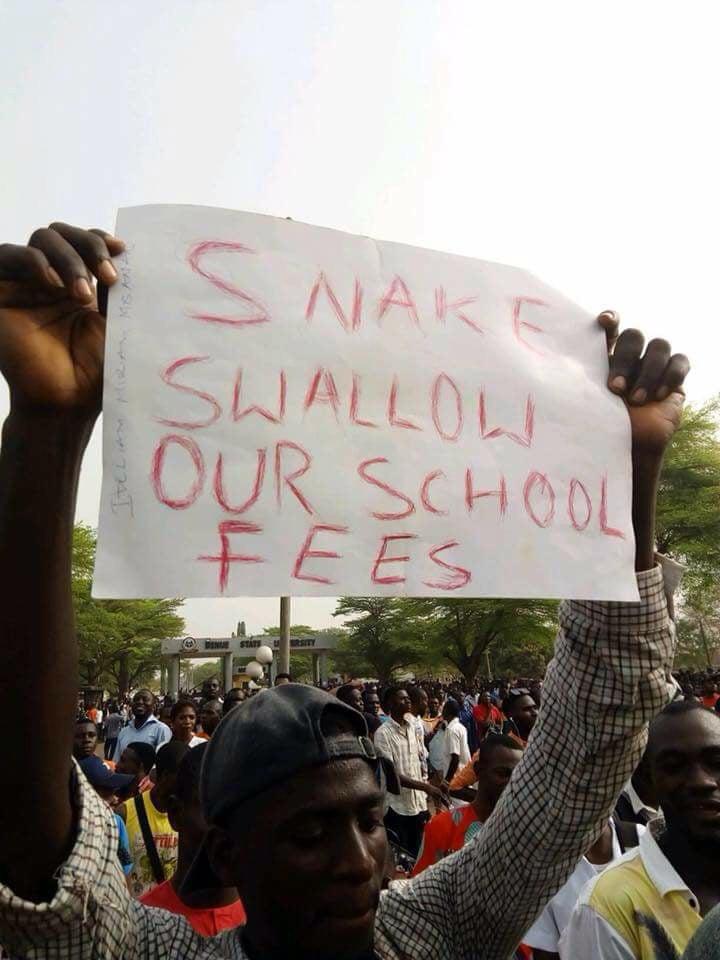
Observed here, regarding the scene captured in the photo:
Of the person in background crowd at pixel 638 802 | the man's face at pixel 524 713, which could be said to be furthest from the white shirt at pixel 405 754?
the person in background crowd at pixel 638 802

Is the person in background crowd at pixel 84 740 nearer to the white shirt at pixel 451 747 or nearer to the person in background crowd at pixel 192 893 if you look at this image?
the person in background crowd at pixel 192 893

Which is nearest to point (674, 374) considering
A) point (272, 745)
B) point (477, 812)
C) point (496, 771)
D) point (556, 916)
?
point (272, 745)

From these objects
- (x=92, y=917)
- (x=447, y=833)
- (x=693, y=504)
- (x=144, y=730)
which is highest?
(x=693, y=504)

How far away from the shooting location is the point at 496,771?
11.8ft

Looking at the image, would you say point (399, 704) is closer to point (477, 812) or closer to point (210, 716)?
point (210, 716)

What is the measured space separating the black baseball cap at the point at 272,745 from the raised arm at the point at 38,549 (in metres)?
0.27

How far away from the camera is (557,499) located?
5.17ft

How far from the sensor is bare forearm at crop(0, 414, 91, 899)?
3.61 feet

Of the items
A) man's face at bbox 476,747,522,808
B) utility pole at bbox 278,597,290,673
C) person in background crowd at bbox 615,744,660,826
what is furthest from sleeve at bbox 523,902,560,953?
utility pole at bbox 278,597,290,673

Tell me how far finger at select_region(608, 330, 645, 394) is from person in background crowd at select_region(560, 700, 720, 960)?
1.30 meters

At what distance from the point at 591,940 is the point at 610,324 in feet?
5.16

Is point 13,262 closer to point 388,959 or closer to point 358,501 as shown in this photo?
point 358,501

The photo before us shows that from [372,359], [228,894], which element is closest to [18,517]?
[372,359]

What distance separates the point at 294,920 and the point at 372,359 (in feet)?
3.28
